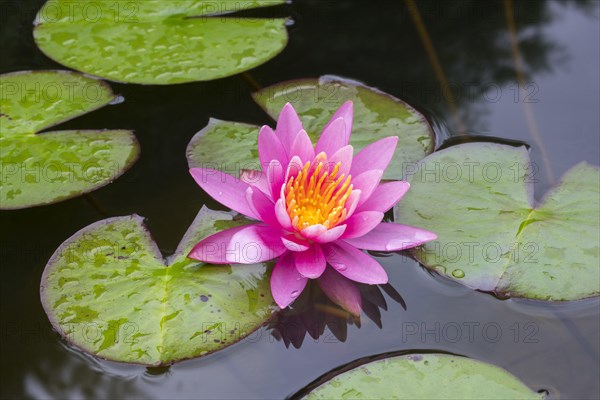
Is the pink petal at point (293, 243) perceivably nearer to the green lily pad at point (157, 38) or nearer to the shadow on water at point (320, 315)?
the shadow on water at point (320, 315)

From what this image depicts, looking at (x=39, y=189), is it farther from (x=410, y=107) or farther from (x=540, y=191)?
(x=540, y=191)

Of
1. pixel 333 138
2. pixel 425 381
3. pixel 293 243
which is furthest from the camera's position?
pixel 333 138

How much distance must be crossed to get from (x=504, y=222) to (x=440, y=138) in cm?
58

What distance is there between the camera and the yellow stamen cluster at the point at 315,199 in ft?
6.65

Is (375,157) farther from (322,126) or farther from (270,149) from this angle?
(322,126)

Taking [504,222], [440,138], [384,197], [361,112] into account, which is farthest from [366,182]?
[440,138]

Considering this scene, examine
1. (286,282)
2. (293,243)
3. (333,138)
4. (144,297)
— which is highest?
(333,138)

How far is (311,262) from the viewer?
2037mm

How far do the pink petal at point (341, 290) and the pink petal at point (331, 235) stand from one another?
173mm

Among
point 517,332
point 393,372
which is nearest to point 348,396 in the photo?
point 393,372

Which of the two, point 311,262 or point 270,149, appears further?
point 270,149

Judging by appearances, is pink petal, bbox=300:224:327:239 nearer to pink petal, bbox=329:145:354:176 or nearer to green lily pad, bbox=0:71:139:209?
pink petal, bbox=329:145:354:176

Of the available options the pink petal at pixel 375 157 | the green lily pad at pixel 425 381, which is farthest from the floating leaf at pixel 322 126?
the green lily pad at pixel 425 381

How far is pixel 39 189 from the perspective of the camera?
2357 millimetres
